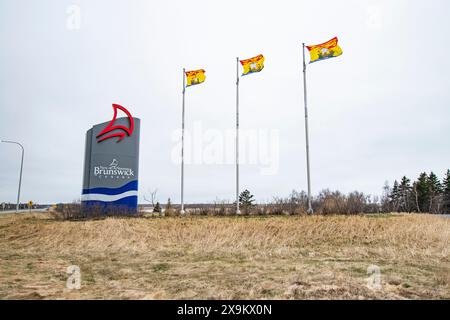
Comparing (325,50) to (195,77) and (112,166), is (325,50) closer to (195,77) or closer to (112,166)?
(195,77)

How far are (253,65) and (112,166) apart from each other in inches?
444

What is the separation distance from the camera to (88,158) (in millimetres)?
18359

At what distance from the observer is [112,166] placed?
60.8 ft

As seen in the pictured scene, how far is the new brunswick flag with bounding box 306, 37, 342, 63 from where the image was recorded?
1884cm

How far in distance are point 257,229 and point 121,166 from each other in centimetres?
947

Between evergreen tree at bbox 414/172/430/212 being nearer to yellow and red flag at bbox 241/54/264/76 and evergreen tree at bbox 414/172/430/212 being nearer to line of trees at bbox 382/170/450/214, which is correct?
line of trees at bbox 382/170/450/214

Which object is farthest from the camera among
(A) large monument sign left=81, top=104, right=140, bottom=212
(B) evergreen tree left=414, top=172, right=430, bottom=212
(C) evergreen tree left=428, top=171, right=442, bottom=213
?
(B) evergreen tree left=414, top=172, right=430, bottom=212

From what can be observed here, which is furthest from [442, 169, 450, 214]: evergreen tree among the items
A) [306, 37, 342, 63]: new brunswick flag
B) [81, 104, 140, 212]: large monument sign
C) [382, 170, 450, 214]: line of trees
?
[81, 104, 140, 212]: large monument sign

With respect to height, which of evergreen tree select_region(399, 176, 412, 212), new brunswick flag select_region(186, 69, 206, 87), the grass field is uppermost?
new brunswick flag select_region(186, 69, 206, 87)

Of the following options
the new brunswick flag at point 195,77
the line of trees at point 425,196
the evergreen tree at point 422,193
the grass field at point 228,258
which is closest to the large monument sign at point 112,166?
the grass field at point 228,258

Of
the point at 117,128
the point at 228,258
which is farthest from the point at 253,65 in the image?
the point at 228,258

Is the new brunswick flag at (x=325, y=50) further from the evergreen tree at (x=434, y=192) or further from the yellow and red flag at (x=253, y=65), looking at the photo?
the evergreen tree at (x=434, y=192)

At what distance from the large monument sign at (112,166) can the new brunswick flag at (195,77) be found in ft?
17.3

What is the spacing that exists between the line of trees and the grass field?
150 ft
